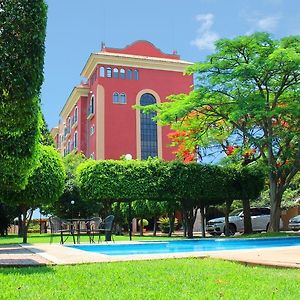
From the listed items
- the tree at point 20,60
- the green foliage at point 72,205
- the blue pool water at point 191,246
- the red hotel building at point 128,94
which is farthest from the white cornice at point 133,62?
the tree at point 20,60

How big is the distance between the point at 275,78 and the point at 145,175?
692 cm

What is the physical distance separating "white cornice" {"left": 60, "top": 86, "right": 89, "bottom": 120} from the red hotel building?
1261 millimetres

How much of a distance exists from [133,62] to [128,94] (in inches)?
134

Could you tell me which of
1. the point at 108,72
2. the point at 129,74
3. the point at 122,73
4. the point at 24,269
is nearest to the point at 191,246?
the point at 24,269

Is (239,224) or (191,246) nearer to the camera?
(191,246)

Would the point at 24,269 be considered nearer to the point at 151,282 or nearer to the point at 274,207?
the point at 151,282

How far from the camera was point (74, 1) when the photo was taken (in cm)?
1411

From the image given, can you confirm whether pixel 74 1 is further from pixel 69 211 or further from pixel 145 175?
pixel 69 211

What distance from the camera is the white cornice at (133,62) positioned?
1812 inches

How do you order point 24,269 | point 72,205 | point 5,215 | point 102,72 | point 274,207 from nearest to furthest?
point 24,269, point 274,207, point 5,215, point 72,205, point 102,72

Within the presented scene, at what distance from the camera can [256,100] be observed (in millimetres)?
17938

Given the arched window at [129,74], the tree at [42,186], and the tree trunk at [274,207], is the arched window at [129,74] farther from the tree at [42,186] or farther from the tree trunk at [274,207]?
the tree at [42,186]

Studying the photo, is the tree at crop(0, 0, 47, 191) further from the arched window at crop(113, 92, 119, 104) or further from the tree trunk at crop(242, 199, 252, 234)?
the arched window at crop(113, 92, 119, 104)

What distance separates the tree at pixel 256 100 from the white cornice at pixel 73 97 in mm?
33027
